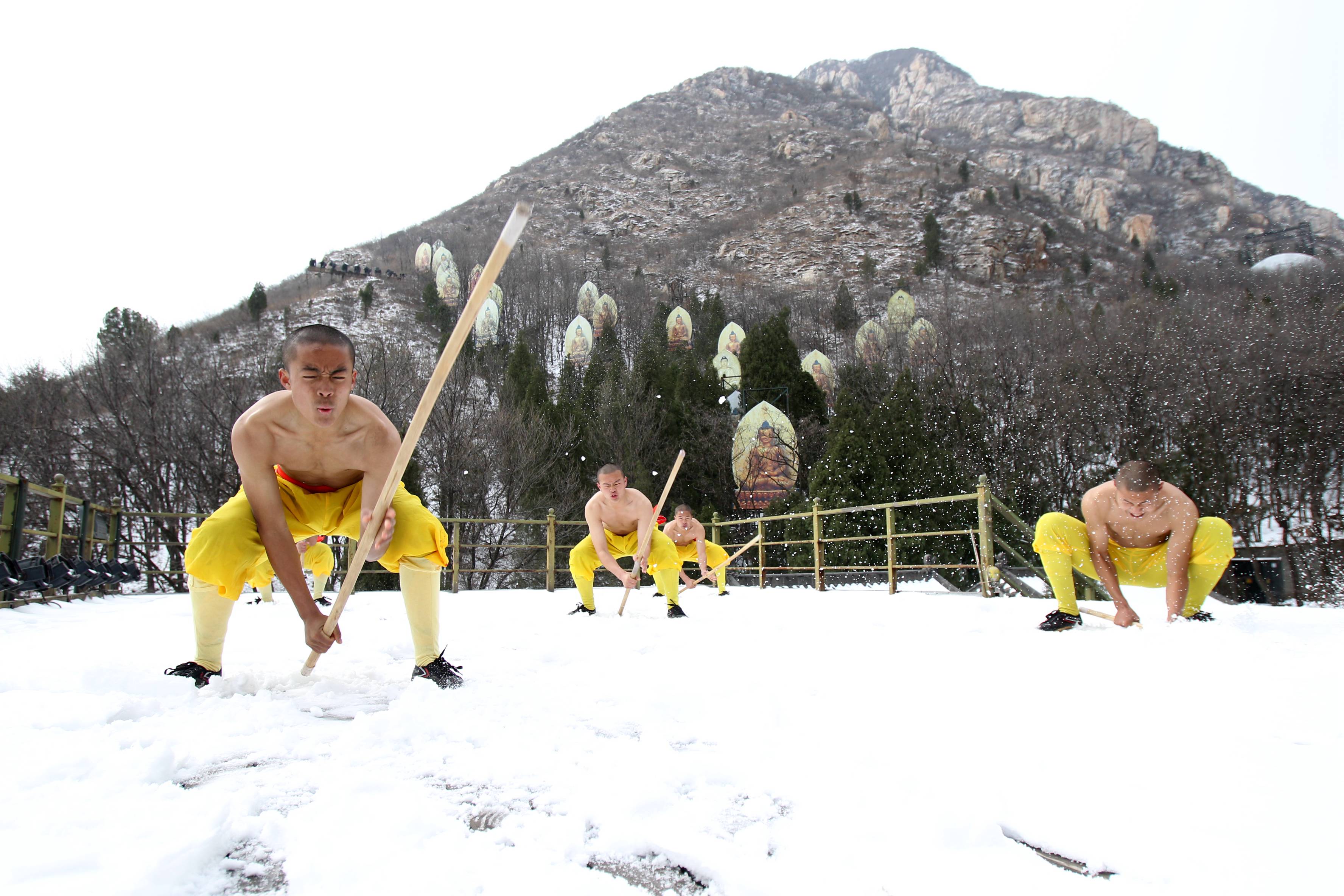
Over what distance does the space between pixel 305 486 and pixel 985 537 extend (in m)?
6.75

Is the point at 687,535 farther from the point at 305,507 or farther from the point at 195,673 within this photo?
the point at 195,673

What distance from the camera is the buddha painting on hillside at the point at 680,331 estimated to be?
98.7 feet

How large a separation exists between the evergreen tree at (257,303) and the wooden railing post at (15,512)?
29028mm

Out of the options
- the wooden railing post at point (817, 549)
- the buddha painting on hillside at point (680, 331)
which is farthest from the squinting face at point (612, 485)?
the buddha painting on hillside at point (680, 331)

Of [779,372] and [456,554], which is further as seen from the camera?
[779,372]

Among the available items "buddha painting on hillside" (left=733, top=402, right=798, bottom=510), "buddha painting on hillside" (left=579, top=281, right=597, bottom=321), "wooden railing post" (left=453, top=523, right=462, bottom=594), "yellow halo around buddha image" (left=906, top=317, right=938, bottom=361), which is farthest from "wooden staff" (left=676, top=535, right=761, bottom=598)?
"buddha painting on hillside" (left=579, top=281, right=597, bottom=321)

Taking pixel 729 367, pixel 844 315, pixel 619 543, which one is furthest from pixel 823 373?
pixel 619 543

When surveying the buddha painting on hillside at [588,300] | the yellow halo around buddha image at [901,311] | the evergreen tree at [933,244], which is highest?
the evergreen tree at [933,244]

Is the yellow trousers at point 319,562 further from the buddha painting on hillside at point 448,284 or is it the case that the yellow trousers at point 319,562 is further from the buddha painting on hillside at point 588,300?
the buddha painting on hillside at point 448,284

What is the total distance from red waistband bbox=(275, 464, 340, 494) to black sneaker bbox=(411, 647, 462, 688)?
2.69 feet

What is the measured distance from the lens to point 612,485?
5.72 metres

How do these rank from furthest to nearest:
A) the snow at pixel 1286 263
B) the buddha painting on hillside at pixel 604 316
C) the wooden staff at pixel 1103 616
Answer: the buddha painting on hillside at pixel 604 316
the snow at pixel 1286 263
the wooden staff at pixel 1103 616

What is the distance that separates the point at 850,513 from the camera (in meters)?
13.1

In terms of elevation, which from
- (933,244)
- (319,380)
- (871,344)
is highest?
(933,244)
